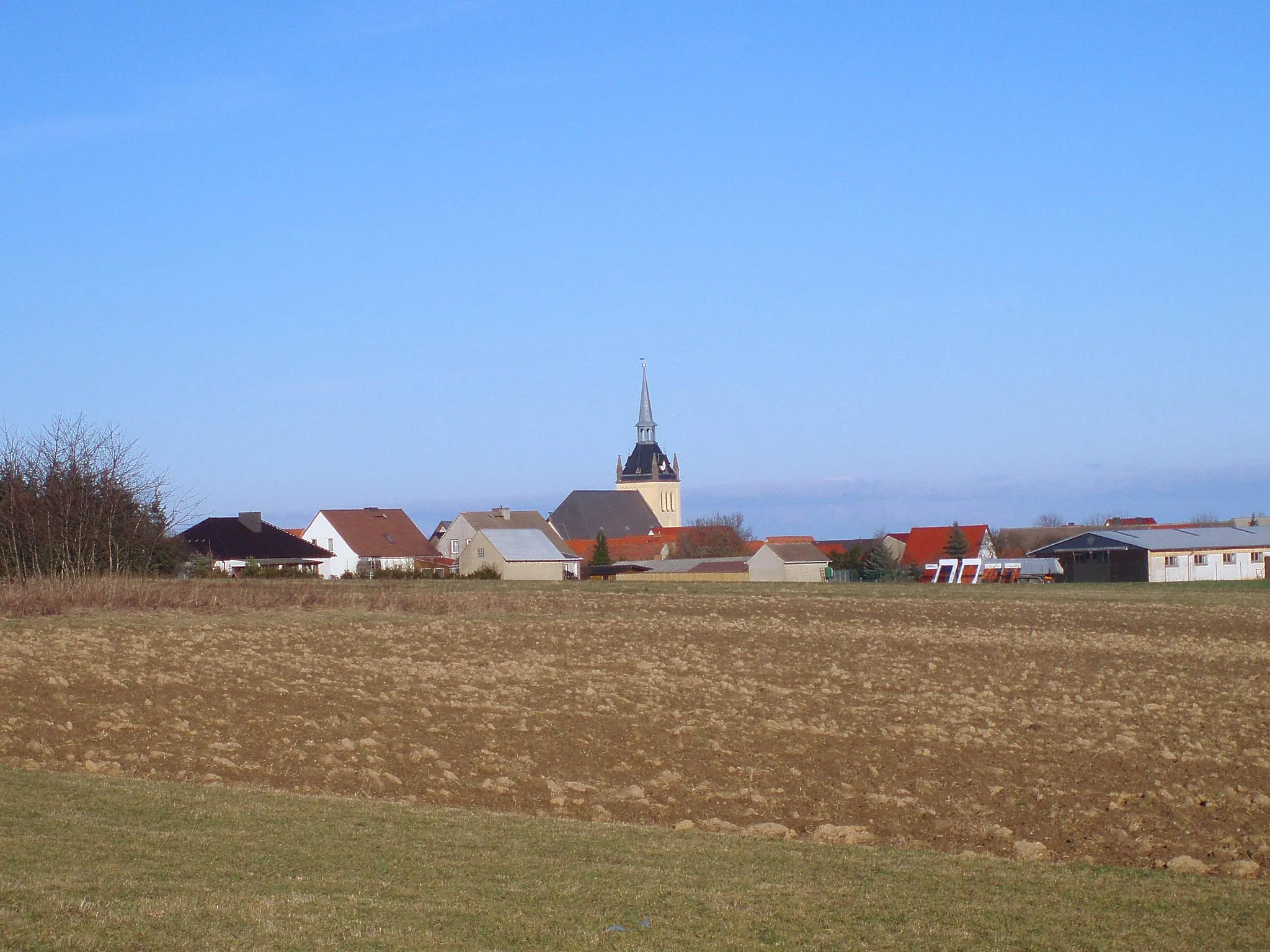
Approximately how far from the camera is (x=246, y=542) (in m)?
80.4

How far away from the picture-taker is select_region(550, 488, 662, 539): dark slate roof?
6265 inches

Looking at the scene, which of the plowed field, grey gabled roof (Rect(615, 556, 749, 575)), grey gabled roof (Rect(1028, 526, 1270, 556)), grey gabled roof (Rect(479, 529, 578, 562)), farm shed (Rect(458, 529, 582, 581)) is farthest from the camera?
grey gabled roof (Rect(615, 556, 749, 575))

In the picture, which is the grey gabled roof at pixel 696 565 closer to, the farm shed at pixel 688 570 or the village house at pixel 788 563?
the farm shed at pixel 688 570

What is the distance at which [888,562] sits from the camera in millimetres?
97875

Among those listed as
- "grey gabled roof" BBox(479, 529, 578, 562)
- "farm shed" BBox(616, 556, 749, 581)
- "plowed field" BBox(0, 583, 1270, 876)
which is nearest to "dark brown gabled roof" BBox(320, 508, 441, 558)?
"grey gabled roof" BBox(479, 529, 578, 562)

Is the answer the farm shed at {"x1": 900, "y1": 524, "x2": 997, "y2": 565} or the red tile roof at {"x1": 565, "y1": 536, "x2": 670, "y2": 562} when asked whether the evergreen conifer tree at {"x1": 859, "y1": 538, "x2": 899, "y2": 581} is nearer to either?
the farm shed at {"x1": 900, "y1": 524, "x2": 997, "y2": 565}

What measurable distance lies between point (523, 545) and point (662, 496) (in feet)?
289

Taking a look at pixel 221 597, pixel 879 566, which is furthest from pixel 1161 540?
pixel 221 597

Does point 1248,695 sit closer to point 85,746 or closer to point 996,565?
point 85,746

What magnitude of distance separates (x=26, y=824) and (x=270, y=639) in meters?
16.0

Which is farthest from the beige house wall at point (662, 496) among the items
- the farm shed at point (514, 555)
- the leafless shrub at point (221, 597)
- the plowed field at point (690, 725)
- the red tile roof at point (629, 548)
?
the plowed field at point (690, 725)

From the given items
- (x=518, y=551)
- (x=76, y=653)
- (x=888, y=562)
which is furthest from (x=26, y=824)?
(x=888, y=562)

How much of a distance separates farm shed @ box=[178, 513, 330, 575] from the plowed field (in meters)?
48.4

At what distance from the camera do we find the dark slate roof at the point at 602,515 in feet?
522
